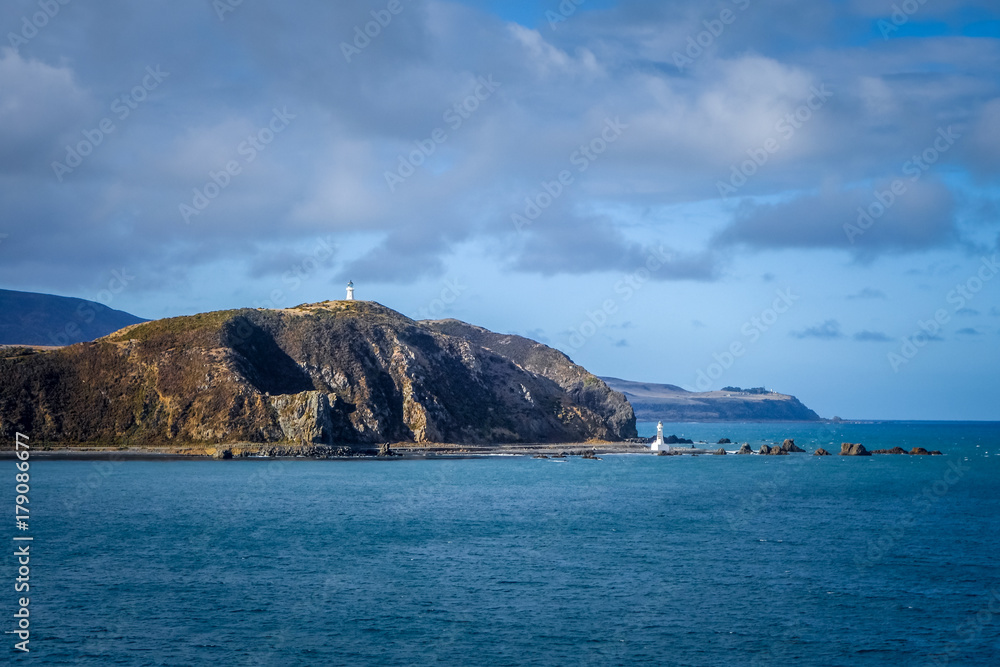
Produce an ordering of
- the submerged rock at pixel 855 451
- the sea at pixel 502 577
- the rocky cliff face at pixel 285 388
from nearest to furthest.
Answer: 1. the sea at pixel 502 577
2. the rocky cliff face at pixel 285 388
3. the submerged rock at pixel 855 451

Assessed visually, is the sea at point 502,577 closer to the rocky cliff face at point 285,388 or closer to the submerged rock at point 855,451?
the rocky cliff face at point 285,388

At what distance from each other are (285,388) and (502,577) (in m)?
118

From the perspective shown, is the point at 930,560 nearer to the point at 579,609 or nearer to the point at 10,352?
the point at 579,609

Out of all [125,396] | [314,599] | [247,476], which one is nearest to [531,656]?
[314,599]

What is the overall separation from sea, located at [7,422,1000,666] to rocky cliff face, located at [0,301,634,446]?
176ft

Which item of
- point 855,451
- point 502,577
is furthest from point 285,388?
point 502,577

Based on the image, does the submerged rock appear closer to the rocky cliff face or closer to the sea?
the rocky cliff face

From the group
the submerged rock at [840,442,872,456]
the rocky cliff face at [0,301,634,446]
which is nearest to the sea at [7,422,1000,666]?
the rocky cliff face at [0,301,634,446]

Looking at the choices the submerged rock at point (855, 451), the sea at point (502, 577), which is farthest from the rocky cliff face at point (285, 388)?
the sea at point (502, 577)

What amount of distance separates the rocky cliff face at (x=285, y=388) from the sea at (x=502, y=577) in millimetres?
53537

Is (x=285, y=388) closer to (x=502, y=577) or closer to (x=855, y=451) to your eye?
(x=855, y=451)

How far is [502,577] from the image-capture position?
142 feet

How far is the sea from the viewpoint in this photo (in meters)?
31.6

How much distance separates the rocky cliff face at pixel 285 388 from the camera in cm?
13788
